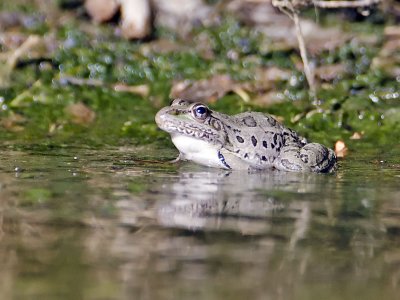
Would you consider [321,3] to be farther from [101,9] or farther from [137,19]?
[101,9]

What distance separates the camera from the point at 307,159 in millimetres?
8000

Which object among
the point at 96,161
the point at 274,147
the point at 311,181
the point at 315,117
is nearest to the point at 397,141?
the point at 315,117

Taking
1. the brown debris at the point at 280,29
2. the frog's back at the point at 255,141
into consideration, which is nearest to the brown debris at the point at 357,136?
the frog's back at the point at 255,141

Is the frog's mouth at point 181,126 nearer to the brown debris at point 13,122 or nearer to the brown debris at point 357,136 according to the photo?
the brown debris at point 357,136

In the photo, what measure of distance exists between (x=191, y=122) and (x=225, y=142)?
0.34 m

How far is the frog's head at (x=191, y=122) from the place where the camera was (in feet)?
26.7

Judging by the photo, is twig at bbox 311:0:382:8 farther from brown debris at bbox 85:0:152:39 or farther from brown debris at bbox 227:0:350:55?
brown debris at bbox 85:0:152:39

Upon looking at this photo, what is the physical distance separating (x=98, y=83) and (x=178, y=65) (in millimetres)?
1099

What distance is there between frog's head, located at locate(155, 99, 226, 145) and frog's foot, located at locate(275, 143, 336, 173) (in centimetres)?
54

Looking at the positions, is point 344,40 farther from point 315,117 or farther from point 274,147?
point 274,147

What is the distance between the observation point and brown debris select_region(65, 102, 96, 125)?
10227 millimetres

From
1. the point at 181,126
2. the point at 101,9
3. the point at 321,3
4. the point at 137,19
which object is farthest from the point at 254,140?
the point at 101,9

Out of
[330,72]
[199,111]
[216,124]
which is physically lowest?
[216,124]

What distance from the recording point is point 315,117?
10.1 meters
